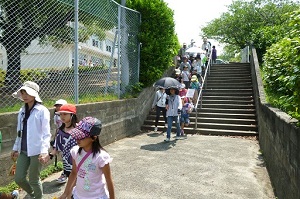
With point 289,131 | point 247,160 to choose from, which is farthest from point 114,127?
point 289,131

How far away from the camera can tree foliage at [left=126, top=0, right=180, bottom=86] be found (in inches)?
423

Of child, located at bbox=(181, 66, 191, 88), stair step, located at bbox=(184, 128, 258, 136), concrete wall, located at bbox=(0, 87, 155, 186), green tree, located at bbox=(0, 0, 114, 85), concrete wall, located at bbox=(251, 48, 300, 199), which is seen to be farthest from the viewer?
child, located at bbox=(181, 66, 191, 88)

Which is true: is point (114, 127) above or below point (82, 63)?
below

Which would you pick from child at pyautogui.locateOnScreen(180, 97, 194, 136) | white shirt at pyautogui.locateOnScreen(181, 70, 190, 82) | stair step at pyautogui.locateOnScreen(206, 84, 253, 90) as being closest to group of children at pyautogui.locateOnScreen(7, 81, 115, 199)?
child at pyautogui.locateOnScreen(180, 97, 194, 136)

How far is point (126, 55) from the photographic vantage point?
33.2 ft

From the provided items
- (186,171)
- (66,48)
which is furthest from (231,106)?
(66,48)

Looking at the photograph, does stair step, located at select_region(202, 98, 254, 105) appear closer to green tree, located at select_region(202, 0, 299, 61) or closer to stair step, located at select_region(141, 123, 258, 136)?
stair step, located at select_region(141, 123, 258, 136)

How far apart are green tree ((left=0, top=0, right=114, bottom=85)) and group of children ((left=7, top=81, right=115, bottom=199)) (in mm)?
1450

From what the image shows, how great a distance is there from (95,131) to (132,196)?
94.4 inches

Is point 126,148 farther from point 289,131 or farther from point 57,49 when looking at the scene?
point 289,131

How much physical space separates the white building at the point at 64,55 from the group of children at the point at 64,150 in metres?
1.32

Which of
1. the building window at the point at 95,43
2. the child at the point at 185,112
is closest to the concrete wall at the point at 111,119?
the building window at the point at 95,43

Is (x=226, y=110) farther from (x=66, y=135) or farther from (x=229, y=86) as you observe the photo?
(x=66, y=135)

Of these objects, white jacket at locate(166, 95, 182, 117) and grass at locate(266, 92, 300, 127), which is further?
white jacket at locate(166, 95, 182, 117)
